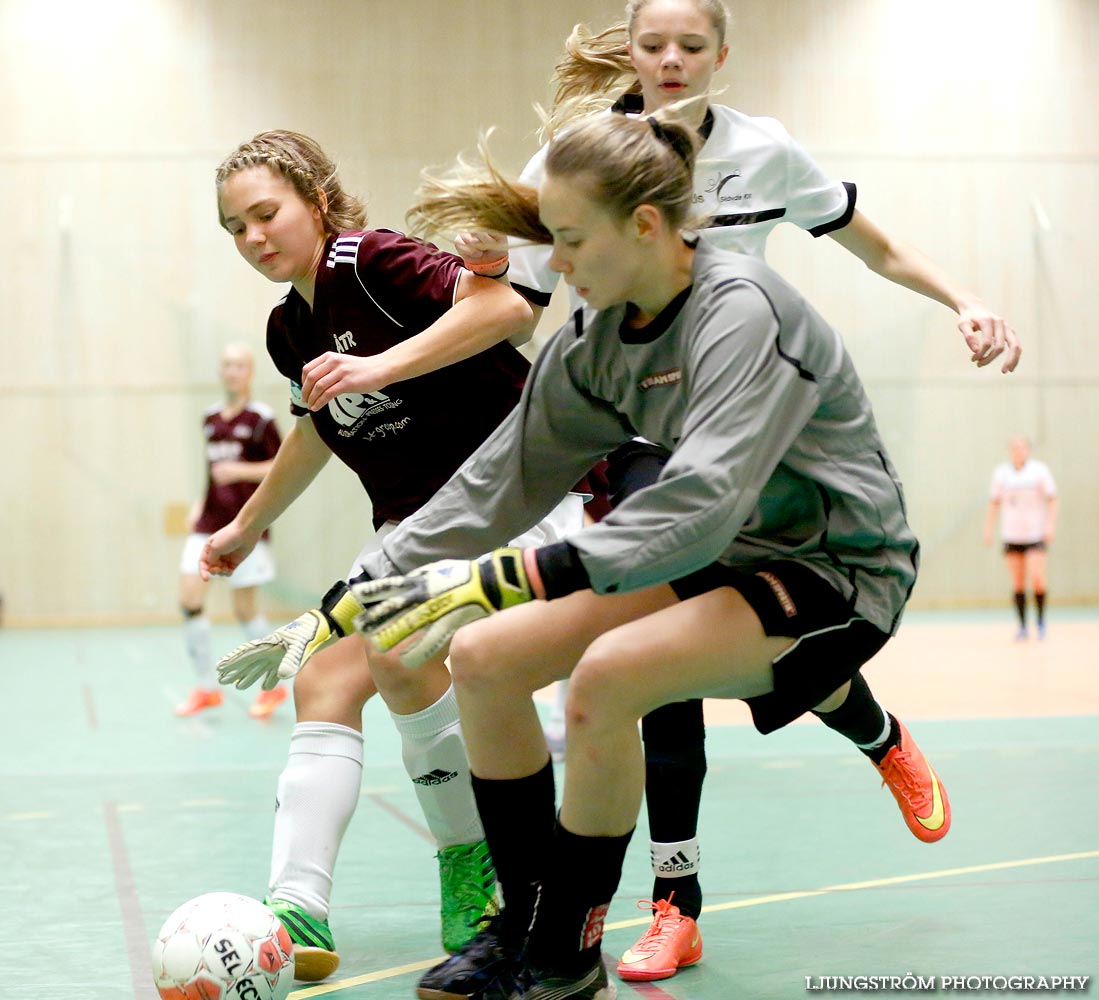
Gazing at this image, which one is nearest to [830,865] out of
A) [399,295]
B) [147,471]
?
[399,295]

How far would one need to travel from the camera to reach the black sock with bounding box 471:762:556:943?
2.43 metres

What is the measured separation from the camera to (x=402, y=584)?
2121mm

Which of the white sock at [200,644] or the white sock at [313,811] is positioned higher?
the white sock at [313,811]

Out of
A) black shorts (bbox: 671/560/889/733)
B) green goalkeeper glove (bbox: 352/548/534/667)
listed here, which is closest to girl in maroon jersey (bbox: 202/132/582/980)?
green goalkeeper glove (bbox: 352/548/534/667)

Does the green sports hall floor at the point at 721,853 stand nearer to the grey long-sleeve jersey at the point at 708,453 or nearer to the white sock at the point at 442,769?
the white sock at the point at 442,769

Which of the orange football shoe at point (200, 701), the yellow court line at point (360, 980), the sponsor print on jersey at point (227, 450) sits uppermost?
the sponsor print on jersey at point (227, 450)

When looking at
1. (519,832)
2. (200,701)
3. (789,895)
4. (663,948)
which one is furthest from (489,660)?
(200,701)

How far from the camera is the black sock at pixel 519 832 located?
2428 millimetres

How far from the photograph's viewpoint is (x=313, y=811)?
2717 millimetres

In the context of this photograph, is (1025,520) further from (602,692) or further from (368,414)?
(602,692)

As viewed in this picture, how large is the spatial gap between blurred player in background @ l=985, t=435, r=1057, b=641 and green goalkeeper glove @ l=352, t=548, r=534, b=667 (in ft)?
28.3

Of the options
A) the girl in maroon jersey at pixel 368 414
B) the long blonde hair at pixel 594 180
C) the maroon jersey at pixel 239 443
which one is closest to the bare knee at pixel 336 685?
the girl in maroon jersey at pixel 368 414

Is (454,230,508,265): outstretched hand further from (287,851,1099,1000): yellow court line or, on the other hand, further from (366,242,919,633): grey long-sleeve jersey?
(287,851,1099,1000): yellow court line

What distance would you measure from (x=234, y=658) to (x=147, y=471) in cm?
1062
